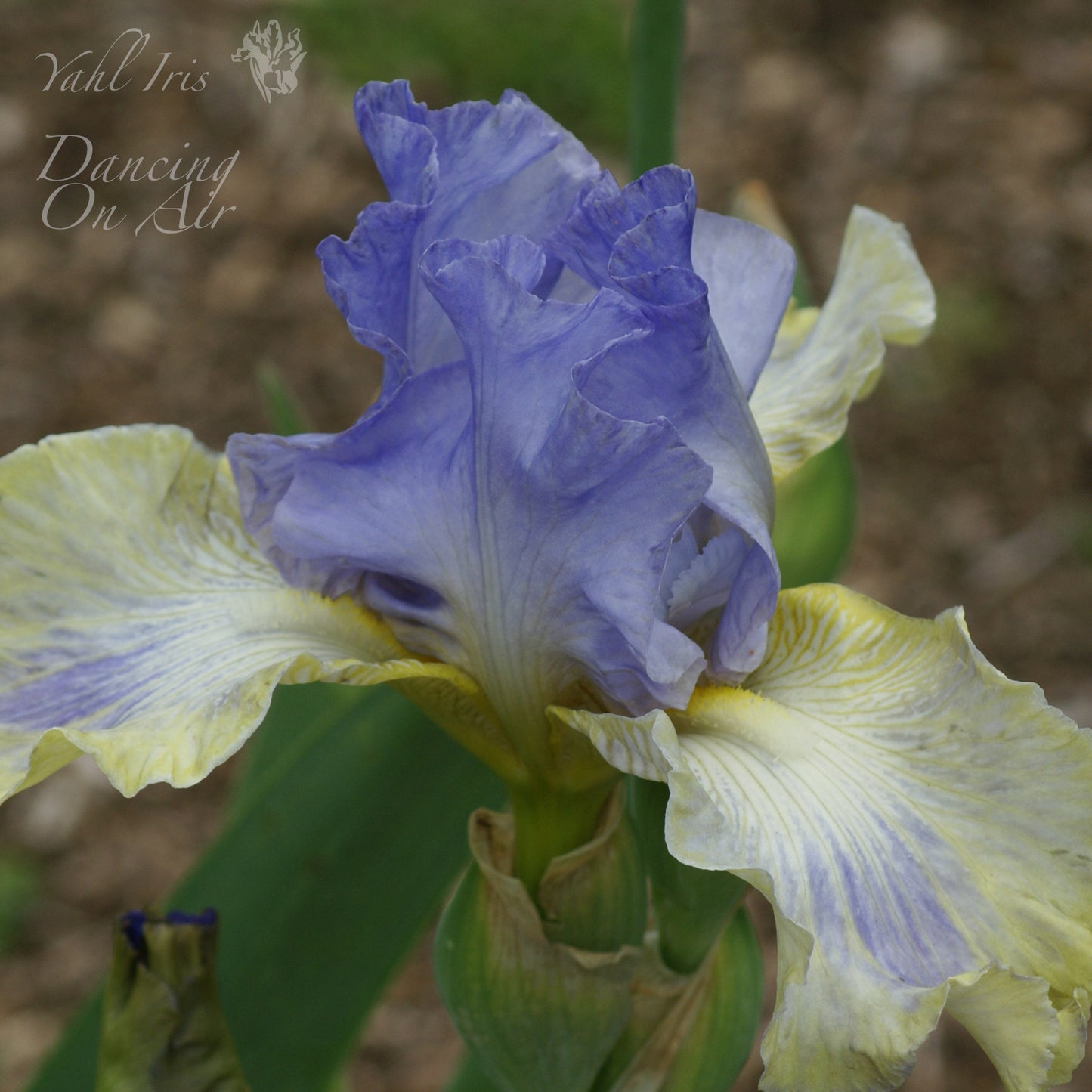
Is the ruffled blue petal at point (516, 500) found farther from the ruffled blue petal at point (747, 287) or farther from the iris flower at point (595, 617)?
the ruffled blue petal at point (747, 287)

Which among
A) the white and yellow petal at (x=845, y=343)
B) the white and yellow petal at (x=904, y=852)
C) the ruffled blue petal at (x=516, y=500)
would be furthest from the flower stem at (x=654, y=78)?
the white and yellow petal at (x=904, y=852)

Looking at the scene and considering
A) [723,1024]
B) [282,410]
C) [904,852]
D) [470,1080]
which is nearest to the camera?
[904,852]

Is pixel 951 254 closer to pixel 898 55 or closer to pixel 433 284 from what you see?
pixel 898 55

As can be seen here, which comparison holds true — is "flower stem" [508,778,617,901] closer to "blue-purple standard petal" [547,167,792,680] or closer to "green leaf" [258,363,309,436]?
"blue-purple standard petal" [547,167,792,680]

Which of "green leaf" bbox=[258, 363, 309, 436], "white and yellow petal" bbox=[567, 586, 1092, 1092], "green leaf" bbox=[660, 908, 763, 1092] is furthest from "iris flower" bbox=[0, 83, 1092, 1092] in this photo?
"green leaf" bbox=[258, 363, 309, 436]

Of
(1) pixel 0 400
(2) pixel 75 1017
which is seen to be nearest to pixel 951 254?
(1) pixel 0 400

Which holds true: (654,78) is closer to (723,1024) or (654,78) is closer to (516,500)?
(516,500)

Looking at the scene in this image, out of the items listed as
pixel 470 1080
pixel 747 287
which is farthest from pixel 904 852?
pixel 470 1080
